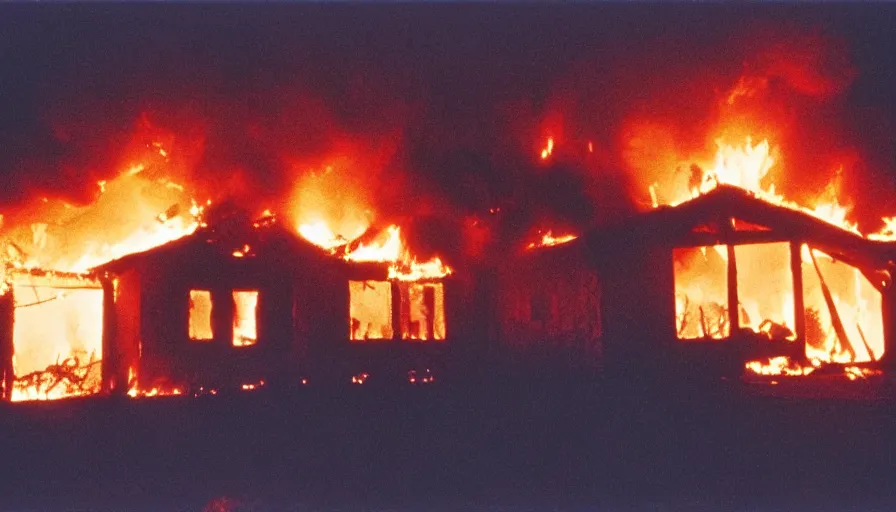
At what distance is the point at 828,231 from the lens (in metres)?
20.3

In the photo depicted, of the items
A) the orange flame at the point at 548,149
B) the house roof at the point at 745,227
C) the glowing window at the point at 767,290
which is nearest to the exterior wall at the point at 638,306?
the house roof at the point at 745,227

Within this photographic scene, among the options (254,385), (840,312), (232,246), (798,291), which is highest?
(232,246)

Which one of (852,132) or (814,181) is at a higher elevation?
(852,132)

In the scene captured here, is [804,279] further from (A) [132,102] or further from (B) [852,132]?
(A) [132,102]

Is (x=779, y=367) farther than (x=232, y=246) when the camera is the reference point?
No

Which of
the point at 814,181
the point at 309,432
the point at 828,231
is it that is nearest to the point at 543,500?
the point at 309,432

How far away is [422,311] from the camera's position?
2591 cm

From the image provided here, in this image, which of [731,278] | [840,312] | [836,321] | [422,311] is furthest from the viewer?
[422,311]

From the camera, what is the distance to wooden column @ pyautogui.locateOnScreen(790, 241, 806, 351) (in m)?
20.1

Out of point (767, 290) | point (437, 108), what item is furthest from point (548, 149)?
point (767, 290)

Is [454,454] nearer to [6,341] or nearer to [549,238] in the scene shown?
[6,341]

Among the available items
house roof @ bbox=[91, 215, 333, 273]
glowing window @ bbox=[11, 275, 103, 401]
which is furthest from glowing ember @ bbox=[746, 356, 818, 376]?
glowing window @ bbox=[11, 275, 103, 401]

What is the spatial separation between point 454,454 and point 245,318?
8.35 meters

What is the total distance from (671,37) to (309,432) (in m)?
21.1
